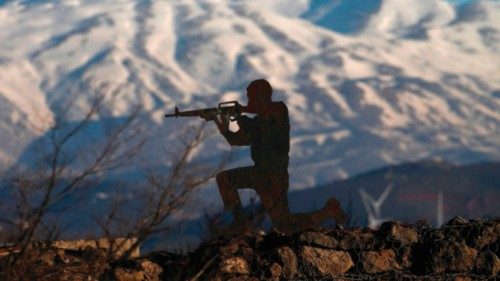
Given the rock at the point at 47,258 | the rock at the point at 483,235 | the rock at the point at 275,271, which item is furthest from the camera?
the rock at the point at 483,235

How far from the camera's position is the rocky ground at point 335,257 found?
16375 millimetres

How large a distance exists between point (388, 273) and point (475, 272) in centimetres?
133

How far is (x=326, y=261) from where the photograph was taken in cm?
1748

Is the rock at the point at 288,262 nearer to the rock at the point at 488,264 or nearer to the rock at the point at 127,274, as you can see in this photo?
the rock at the point at 127,274

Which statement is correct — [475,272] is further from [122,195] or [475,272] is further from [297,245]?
[122,195]

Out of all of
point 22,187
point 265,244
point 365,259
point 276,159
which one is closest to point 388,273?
point 365,259

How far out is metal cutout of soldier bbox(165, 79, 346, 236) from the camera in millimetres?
19625

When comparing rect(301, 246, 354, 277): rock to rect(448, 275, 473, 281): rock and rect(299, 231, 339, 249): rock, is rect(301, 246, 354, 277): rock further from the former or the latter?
rect(448, 275, 473, 281): rock

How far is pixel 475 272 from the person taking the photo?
1820 centimetres

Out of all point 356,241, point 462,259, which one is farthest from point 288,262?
point 462,259

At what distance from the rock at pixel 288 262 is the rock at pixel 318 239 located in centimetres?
44

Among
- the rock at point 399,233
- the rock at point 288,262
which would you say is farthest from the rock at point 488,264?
the rock at point 288,262

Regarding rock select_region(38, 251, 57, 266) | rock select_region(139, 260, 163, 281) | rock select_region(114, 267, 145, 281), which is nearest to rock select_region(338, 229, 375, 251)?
rock select_region(139, 260, 163, 281)

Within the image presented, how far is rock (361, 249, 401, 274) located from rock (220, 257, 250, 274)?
176 centimetres
